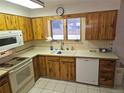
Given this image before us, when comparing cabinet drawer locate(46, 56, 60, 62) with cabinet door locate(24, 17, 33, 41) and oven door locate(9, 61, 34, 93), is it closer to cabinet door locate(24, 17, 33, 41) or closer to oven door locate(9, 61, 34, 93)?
oven door locate(9, 61, 34, 93)

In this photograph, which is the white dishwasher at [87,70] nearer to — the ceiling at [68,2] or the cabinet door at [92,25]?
the cabinet door at [92,25]

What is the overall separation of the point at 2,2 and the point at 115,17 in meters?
2.95

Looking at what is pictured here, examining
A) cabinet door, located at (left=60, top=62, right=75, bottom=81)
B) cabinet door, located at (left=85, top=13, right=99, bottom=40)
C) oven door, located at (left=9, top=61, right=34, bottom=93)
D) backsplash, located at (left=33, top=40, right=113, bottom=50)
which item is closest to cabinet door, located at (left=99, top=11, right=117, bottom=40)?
cabinet door, located at (left=85, top=13, right=99, bottom=40)

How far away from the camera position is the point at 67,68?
2.86m

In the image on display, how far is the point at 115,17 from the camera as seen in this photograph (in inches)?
98.7

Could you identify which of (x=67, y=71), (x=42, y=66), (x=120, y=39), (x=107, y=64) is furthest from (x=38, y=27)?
(x=120, y=39)

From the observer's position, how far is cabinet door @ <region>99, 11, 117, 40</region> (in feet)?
8.30

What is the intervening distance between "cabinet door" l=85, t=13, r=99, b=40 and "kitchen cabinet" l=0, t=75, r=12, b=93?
2.33m

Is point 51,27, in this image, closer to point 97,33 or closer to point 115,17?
point 97,33

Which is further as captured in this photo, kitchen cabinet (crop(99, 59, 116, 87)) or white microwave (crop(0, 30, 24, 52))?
kitchen cabinet (crop(99, 59, 116, 87))

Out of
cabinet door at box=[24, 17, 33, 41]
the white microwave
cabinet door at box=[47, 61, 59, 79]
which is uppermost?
cabinet door at box=[24, 17, 33, 41]

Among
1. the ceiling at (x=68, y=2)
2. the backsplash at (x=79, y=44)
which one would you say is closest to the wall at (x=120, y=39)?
the backsplash at (x=79, y=44)

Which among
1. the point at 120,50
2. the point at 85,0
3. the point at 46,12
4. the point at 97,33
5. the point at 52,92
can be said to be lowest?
the point at 52,92

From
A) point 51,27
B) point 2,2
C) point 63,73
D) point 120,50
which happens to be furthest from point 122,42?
point 2,2
